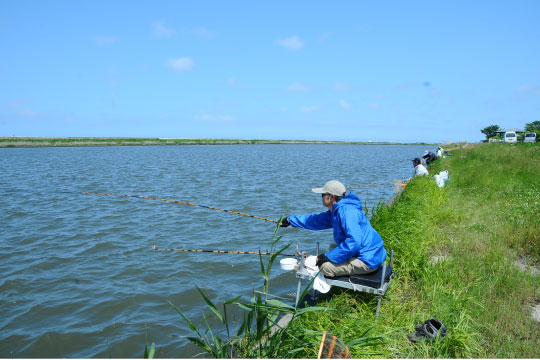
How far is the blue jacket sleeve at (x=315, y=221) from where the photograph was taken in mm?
5223

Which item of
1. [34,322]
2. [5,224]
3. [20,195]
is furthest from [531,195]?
[20,195]

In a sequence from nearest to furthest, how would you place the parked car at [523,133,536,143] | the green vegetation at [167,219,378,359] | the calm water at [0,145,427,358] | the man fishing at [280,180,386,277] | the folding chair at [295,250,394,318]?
1. the green vegetation at [167,219,378,359]
2. the folding chair at [295,250,394,318]
3. the man fishing at [280,180,386,277]
4. the calm water at [0,145,427,358]
5. the parked car at [523,133,536,143]

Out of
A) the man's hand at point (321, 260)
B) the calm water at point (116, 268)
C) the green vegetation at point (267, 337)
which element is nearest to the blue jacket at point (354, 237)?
the man's hand at point (321, 260)

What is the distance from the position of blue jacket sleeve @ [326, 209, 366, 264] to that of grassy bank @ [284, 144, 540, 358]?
0.66 metres

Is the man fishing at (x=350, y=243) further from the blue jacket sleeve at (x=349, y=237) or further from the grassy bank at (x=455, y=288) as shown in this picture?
the grassy bank at (x=455, y=288)

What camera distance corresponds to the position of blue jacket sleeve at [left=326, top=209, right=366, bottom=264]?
Result: 412 cm

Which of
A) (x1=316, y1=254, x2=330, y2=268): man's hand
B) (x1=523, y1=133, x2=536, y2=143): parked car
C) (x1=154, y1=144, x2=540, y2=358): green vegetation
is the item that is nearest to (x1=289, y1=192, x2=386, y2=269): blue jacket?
(x1=316, y1=254, x2=330, y2=268): man's hand

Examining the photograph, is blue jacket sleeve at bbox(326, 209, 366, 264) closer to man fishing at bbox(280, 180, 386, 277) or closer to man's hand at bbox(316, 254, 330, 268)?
man fishing at bbox(280, 180, 386, 277)

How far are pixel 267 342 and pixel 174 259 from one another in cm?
514

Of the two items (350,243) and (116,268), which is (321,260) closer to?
(350,243)

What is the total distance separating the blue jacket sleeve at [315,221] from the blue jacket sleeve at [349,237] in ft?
2.95

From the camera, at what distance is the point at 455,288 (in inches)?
185

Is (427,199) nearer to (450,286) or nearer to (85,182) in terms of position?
(450,286)

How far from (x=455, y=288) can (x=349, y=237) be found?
1.77 meters
